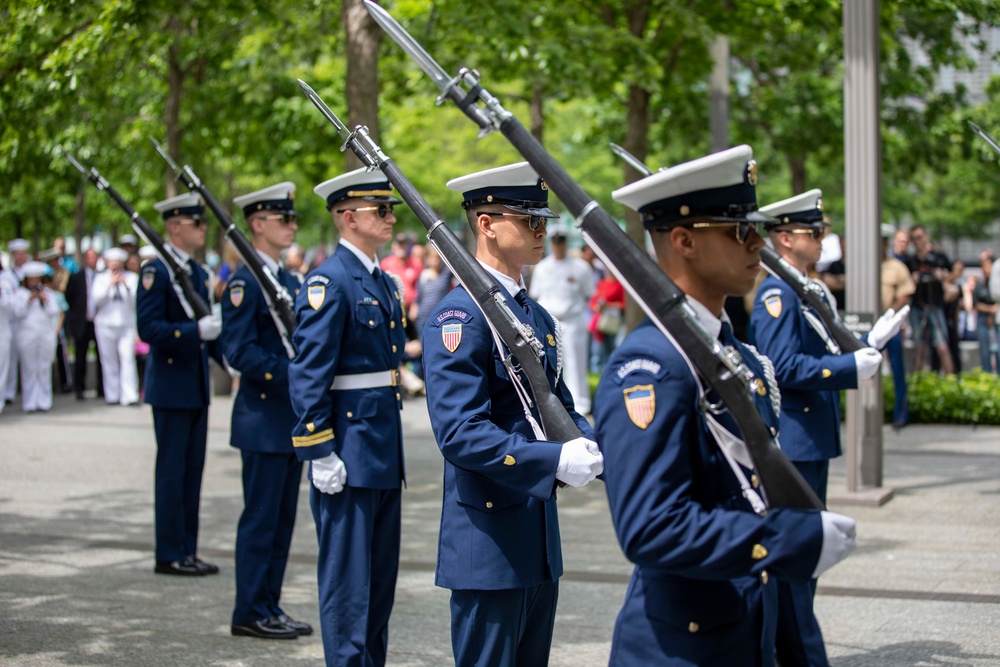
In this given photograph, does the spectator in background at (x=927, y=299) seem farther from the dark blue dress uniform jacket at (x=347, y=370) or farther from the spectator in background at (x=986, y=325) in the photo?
the dark blue dress uniform jacket at (x=347, y=370)

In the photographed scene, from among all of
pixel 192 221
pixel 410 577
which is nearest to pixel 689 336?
pixel 410 577

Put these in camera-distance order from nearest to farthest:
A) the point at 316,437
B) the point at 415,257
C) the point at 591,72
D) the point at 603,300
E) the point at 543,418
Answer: the point at 543,418 → the point at 316,437 → the point at 591,72 → the point at 603,300 → the point at 415,257

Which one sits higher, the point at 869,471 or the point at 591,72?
the point at 591,72

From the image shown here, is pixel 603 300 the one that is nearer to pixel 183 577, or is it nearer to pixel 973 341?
pixel 973 341

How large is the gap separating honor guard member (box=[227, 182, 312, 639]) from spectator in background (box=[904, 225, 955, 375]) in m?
11.2

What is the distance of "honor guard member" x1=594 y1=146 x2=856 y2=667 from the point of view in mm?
2699

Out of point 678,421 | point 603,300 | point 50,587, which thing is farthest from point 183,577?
point 603,300

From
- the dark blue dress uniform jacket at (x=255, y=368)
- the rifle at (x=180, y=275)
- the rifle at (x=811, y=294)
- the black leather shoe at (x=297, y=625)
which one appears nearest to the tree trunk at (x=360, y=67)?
the rifle at (x=180, y=275)

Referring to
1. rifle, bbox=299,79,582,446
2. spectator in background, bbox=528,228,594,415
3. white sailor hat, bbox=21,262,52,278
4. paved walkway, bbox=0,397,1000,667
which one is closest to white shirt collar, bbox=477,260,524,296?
rifle, bbox=299,79,582,446

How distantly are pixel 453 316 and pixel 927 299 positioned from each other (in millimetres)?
13387

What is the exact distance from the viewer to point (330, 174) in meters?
19.1

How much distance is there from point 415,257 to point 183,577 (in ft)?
38.6

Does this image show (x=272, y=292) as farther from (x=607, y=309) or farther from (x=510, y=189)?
(x=607, y=309)

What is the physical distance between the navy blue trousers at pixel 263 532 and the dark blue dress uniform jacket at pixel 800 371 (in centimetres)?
244
